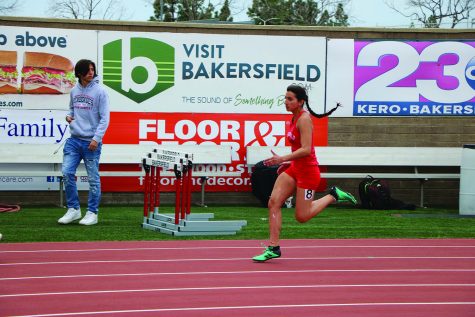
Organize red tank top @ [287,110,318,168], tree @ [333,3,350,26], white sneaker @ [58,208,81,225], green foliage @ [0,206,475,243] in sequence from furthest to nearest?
tree @ [333,3,350,26] → white sneaker @ [58,208,81,225] → green foliage @ [0,206,475,243] → red tank top @ [287,110,318,168]

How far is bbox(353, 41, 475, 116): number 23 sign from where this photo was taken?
19.1 m

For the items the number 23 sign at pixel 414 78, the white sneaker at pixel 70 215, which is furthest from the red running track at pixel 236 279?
the number 23 sign at pixel 414 78

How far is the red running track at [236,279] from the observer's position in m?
8.05

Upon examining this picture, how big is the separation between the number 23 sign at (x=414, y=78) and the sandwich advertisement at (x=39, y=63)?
17.5 ft

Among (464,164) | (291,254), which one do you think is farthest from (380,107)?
(291,254)

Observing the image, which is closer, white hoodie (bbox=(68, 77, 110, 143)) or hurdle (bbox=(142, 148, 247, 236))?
hurdle (bbox=(142, 148, 247, 236))

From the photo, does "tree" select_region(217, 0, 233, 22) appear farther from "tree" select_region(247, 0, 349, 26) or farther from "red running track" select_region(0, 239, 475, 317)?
"red running track" select_region(0, 239, 475, 317)

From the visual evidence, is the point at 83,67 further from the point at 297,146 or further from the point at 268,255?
the point at 268,255

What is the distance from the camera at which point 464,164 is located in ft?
55.2

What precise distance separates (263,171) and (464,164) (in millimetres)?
3674

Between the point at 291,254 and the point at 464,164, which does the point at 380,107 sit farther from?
the point at 291,254

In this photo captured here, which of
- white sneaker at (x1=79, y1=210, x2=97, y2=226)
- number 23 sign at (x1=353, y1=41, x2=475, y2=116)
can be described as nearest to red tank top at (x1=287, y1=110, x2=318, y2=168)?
white sneaker at (x1=79, y1=210, x2=97, y2=226)

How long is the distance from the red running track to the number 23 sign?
6.78 m

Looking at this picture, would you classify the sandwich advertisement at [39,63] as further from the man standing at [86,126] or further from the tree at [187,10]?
the tree at [187,10]
